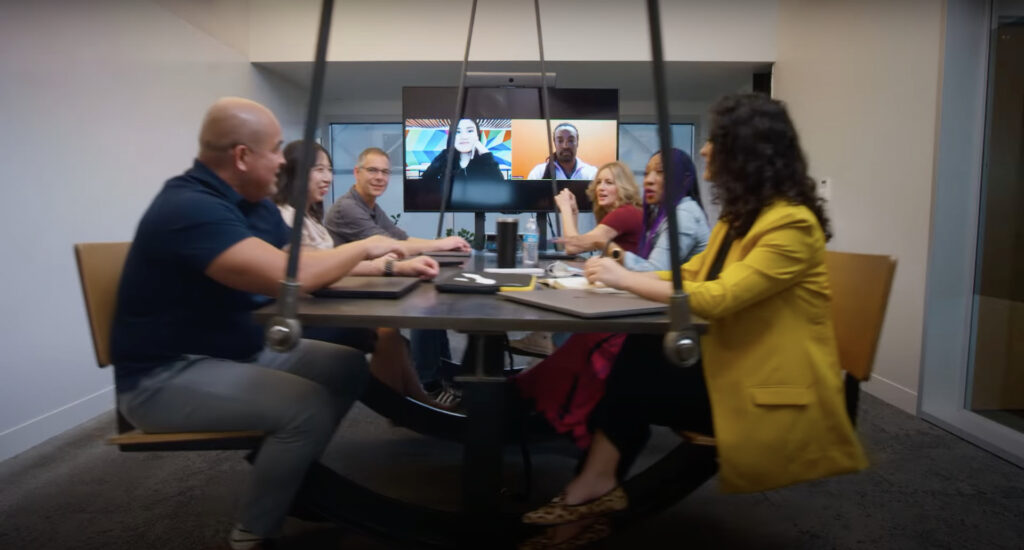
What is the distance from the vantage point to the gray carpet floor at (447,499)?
1.81 metres

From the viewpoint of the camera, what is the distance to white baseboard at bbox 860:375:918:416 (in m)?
3.00

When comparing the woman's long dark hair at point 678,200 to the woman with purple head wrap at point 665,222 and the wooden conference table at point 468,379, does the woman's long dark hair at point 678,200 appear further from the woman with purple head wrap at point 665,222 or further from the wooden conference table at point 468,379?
the wooden conference table at point 468,379

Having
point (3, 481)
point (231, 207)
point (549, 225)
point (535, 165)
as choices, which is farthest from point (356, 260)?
point (549, 225)

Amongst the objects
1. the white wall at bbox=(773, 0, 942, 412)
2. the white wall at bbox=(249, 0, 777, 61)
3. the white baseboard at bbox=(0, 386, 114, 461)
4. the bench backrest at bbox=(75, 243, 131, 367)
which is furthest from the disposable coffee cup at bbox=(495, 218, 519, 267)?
the white wall at bbox=(249, 0, 777, 61)

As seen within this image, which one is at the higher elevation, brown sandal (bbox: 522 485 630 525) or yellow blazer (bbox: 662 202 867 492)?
yellow blazer (bbox: 662 202 867 492)

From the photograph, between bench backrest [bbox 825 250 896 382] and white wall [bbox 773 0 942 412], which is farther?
white wall [bbox 773 0 942 412]

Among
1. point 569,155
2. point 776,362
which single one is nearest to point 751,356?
point 776,362

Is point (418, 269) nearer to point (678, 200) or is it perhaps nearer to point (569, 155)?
point (678, 200)

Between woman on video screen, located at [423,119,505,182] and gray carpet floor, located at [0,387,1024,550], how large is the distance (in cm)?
189

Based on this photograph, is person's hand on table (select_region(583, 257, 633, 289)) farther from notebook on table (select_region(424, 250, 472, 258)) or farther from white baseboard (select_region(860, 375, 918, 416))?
white baseboard (select_region(860, 375, 918, 416))

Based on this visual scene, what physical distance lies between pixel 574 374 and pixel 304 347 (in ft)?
2.39

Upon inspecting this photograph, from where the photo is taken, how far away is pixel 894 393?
315 centimetres

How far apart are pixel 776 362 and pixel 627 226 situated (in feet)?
5.74

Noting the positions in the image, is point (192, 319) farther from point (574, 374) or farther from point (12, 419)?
point (12, 419)
